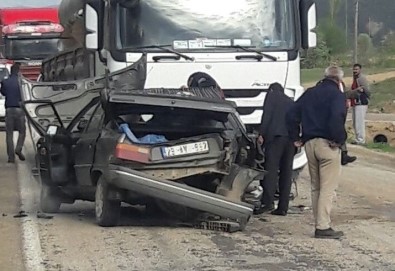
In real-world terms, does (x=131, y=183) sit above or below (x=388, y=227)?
above

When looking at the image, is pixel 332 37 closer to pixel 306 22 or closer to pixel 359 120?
pixel 359 120

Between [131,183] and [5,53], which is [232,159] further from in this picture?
[5,53]

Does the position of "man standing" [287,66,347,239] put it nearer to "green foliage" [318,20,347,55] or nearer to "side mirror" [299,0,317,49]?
"side mirror" [299,0,317,49]

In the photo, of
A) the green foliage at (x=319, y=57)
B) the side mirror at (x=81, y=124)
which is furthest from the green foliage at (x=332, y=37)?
the side mirror at (x=81, y=124)

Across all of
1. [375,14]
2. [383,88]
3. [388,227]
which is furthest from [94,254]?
[375,14]

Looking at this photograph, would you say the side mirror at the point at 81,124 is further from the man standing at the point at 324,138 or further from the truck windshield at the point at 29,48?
the truck windshield at the point at 29,48

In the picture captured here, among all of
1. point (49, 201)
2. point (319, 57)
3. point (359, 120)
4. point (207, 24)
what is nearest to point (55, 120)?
point (49, 201)

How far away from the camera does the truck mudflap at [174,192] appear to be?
37.5 feet

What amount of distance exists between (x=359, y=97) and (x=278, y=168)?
463 inches

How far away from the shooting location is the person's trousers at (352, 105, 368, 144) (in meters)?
24.5

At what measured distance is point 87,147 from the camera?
41.3ft

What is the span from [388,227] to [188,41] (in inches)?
160

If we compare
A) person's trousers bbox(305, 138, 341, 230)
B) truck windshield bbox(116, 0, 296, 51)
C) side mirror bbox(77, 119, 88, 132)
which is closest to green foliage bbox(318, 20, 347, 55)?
truck windshield bbox(116, 0, 296, 51)

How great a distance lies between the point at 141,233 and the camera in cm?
1174
